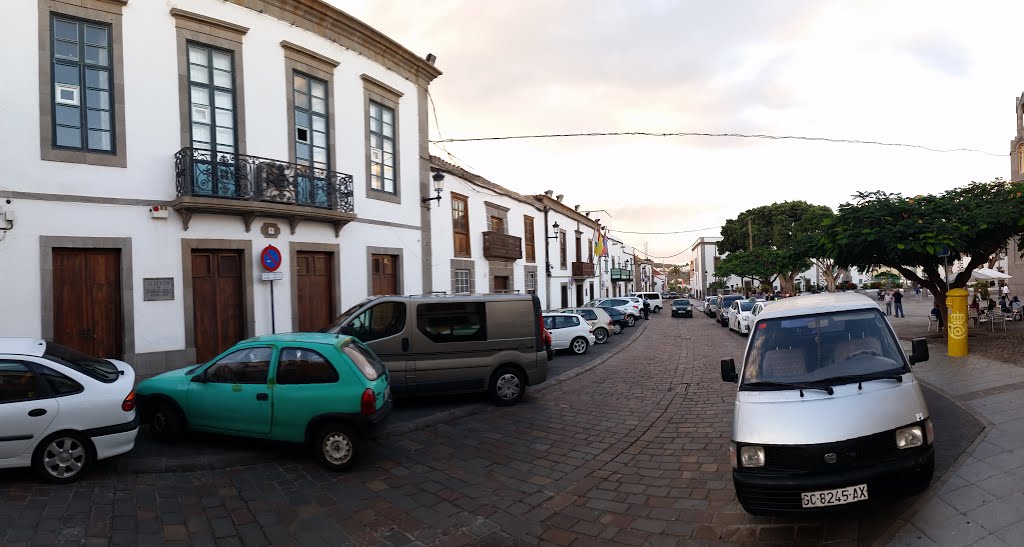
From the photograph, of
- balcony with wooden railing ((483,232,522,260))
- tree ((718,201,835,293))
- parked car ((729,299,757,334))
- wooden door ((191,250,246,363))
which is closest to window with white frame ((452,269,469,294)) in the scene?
balcony with wooden railing ((483,232,522,260))

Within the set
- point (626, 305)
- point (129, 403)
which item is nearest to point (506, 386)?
point (129, 403)

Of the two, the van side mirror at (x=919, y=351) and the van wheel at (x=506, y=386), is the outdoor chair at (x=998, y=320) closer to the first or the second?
the van side mirror at (x=919, y=351)

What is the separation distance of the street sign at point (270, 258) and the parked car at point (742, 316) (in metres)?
16.9

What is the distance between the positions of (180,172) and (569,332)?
37.1 feet

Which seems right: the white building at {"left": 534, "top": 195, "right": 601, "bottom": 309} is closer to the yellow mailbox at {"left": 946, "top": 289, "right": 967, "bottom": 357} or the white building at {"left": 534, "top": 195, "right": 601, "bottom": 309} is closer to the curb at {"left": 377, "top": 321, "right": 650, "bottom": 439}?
the curb at {"left": 377, "top": 321, "right": 650, "bottom": 439}

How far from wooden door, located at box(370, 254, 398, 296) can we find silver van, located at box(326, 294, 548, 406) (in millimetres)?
5322

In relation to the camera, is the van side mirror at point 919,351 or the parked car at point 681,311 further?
the parked car at point 681,311

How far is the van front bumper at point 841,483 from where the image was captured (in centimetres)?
384

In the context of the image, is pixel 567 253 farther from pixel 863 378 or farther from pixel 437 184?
pixel 863 378

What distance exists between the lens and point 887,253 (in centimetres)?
1505

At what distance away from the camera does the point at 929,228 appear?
551 inches

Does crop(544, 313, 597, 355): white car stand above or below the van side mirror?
below

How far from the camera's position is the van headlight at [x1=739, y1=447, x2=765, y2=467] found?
4.06 m

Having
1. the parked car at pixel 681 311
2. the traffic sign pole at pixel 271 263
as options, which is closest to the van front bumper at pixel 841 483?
the traffic sign pole at pixel 271 263
